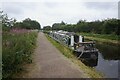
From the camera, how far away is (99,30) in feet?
198

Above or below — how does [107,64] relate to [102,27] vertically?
below

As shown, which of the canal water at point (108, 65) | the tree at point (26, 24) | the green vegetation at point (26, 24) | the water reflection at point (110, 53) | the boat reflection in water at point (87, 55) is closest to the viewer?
the canal water at point (108, 65)

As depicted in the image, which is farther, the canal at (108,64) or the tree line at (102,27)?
the tree line at (102,27)

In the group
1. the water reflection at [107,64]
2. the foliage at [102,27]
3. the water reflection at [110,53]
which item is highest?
the foliage at [102,27]

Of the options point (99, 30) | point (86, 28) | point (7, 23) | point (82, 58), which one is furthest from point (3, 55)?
point (86, 28)

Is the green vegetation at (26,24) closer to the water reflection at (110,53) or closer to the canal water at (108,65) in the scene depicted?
the canal water at (108,65)

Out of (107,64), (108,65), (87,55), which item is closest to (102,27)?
(87,55)

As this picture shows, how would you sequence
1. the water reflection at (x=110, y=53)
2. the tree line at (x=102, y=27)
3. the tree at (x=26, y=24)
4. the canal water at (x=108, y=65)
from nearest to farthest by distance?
the canal water at (x=108, y=65), the tree at (x=26, y=24), the water reflection at (x=110, y=53), the tree line at (x=102, y=27)

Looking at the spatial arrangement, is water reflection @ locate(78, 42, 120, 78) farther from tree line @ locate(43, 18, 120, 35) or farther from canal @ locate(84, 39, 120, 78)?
tree line @ locate(43, 18, 120, 35)

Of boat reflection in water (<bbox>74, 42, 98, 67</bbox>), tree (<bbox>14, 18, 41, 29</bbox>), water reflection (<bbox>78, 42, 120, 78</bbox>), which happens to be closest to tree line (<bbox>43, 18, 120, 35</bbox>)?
tree (<bbox>14, 18, 41, 29</bbox>)

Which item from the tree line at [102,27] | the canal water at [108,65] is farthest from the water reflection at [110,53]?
the tree line at [102,27]

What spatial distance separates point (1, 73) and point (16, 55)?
4.49 feet

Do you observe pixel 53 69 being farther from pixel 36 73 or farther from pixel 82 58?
pixel 82 58

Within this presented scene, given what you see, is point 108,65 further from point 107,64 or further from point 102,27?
point 102,27
